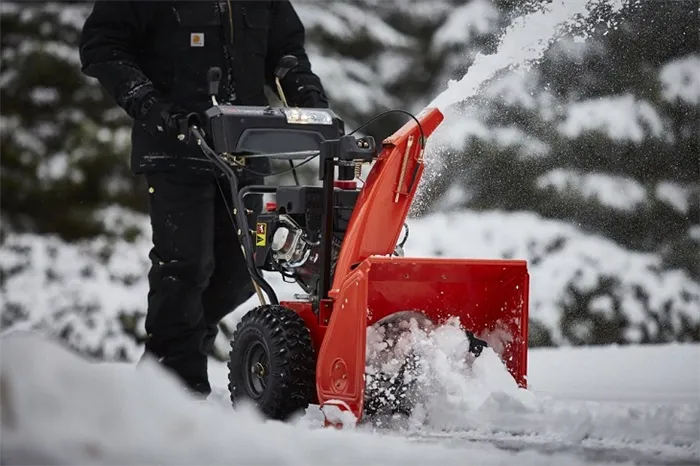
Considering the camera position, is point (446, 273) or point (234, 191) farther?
point (234, 191)

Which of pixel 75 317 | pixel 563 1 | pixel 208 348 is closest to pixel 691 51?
pixel 563 1

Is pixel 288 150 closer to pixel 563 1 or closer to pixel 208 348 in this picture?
pixel 208 348

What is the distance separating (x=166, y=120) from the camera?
4.28 m

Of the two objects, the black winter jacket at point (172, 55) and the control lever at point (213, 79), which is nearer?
the control lever at point (213, 79)

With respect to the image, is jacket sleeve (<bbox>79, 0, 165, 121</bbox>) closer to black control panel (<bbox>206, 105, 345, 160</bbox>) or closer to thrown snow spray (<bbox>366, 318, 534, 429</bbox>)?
black control panel (<bbox>206, 105, 345, 160</bbox>)

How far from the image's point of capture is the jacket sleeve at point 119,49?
4.36 meters

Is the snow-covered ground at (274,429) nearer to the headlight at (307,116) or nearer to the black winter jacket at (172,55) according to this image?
the headlight at (307,116)

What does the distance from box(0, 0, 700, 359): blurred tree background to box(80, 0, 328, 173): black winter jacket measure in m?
1.36

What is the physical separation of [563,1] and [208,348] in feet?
7.93

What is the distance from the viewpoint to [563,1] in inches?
216

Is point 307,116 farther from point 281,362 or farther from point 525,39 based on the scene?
point 525,39

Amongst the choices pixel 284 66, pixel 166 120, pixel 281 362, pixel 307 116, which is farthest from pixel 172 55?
pixel 281 362

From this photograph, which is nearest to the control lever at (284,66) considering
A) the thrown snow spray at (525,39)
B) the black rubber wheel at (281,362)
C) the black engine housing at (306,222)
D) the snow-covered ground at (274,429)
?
the thrown snow spray at (525,39)

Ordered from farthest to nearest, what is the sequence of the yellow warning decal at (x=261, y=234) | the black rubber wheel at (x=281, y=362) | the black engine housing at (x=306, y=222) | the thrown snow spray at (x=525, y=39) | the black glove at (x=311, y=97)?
the black glove at (x=311, y=97)
the thrown snow spray at (x=525, y=39)
the yellow warning decal at (x=261, y=234)
the black engine housing at (x=306, y=222)
the black rubber wheel at (x=281, y=362)
